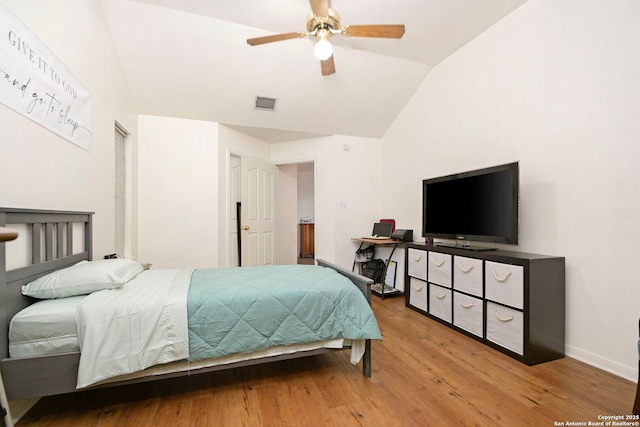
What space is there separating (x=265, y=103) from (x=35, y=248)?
2.69m

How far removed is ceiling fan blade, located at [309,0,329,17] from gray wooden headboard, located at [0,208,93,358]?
2.08 meters

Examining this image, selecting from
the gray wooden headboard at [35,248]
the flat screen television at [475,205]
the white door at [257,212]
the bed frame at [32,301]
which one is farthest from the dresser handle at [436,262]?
the gray wooden headboard at [35,248]

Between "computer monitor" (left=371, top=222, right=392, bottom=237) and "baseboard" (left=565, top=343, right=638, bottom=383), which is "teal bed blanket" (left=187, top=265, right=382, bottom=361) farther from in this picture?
"computer monitor" (left=371, top=222, right=392, bottom=237)

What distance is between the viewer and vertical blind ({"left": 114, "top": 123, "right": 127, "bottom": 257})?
280cm

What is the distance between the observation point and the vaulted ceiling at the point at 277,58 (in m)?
2.40

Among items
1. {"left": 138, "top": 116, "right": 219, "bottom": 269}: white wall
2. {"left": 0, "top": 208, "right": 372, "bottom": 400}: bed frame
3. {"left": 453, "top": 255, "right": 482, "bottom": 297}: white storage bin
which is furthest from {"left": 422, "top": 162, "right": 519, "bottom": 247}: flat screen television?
{"left": 138, "top": 116, "right": 219, "bottom": 269}: white wall

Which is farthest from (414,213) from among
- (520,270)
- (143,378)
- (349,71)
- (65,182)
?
(65,182)

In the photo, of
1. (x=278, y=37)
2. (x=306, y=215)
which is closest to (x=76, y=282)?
(x=278, y=37)

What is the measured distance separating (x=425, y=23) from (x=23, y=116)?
3074 mm

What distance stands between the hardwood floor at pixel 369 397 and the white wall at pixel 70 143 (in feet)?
3.98

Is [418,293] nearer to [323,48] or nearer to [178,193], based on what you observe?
[323,48]

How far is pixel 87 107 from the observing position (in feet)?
6.73

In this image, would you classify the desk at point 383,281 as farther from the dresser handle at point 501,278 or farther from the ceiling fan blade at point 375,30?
the ceiling fan blade at point 375,30

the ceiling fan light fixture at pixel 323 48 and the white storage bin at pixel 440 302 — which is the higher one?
the ceiling fan light fixture at pixel 323 48
